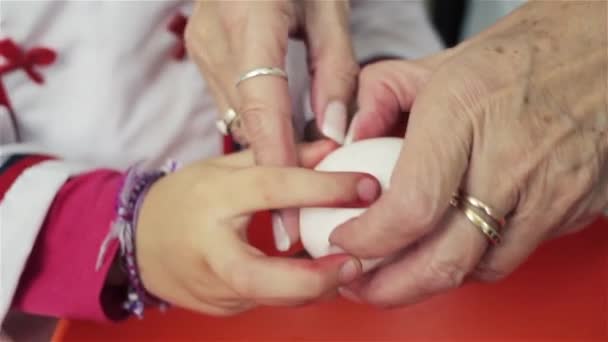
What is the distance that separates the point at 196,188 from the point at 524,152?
240mm

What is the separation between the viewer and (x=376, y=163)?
Answer: 1.62 ft

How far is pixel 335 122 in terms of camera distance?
55 cm

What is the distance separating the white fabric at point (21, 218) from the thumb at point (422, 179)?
0.91 feet

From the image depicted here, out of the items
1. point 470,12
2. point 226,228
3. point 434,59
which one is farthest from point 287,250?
point 470,12

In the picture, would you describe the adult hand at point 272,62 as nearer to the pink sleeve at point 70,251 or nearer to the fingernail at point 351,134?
the fingernail at point 351,134

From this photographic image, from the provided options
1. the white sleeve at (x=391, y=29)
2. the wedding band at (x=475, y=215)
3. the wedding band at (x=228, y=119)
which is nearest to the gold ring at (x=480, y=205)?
the wedding band at (x=475, y=215)

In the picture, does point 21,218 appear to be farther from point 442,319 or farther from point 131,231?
point 442,319

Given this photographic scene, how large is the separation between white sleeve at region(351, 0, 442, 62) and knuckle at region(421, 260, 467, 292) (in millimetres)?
336

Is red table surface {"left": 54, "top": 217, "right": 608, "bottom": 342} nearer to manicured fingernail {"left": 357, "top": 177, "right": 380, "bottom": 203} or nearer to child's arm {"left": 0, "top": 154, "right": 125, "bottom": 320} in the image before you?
child's arm {"left": 0, "top": 154, "right": 125, "bottom": 320}

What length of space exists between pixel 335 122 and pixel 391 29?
0.93 feet

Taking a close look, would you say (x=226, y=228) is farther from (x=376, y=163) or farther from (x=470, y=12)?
(x=470, y=12)

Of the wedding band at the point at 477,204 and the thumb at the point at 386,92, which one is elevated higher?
the thumb at the point at 386,92

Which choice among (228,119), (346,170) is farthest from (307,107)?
(346,170)

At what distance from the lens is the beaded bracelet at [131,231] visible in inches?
22.9
